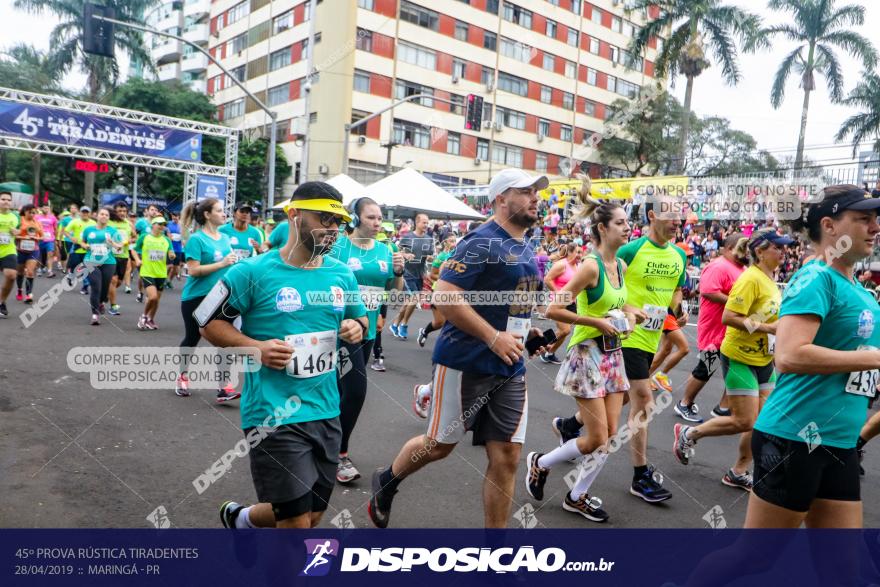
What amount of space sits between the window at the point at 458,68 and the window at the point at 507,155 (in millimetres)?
5236

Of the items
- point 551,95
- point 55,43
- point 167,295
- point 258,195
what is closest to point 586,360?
point 167,295

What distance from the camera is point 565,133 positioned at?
165 ft

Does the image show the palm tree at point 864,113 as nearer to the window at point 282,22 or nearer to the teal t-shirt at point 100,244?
the teal t-shirt at point 100,244

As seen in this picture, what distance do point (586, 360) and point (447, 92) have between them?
134 ft

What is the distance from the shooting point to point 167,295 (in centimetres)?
1538

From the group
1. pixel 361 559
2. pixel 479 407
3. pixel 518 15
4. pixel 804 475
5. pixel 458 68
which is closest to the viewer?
pixel 804 475

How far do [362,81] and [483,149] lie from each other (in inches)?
397

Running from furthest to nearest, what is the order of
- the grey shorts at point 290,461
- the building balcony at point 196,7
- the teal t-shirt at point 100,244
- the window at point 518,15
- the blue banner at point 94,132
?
the building balcony at point 196,7 < the window at point 518,15 < the blue banner at point 94,132 < the teal t-shirt at point 100,244 < the grey shorts at point 290,461

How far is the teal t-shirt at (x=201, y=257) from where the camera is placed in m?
6.53

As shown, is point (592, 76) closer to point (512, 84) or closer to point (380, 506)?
point (512, 84)

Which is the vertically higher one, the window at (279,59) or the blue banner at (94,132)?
the window at (279,59)

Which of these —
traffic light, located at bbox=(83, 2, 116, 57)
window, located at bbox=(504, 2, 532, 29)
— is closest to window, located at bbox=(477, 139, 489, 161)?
window, located at bbox=(504, 2, 532, 29)

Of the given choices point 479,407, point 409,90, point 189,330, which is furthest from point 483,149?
point 479,407

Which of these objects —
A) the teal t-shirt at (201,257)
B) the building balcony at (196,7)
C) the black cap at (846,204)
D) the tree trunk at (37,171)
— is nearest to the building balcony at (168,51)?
the building balcony at (196,7)
